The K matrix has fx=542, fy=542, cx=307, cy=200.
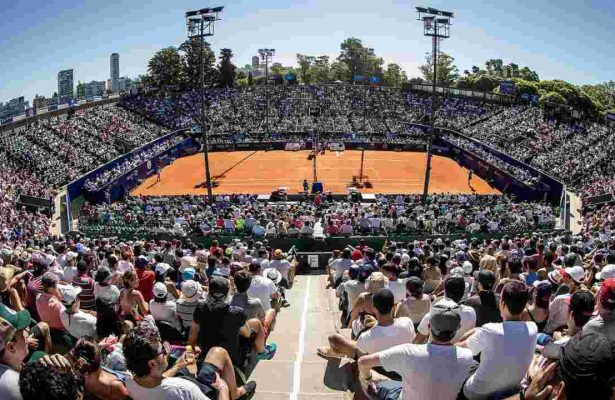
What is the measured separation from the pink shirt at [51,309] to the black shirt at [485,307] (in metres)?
5.90

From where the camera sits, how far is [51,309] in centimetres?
795

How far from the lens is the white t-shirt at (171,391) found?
429cm

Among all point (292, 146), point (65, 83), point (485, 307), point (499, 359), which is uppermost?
point (65, 83)

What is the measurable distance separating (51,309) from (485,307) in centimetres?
624

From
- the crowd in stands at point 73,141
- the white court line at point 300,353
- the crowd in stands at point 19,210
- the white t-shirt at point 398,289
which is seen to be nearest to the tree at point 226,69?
the crowd in stands at point 73,141

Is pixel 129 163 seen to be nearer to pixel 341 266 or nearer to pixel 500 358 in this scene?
pixel 341 266

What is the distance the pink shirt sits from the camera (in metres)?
7.95

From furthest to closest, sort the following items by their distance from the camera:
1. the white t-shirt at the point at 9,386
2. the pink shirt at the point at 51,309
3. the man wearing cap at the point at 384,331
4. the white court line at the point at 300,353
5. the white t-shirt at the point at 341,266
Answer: the white t-shirt at the point at 341,266 < the pink shirt at the point at 51,309 < the white court line at the point at 300,353 < the man wearing cap at the point at 384,331 < the white t-shirt at the point at 9,386

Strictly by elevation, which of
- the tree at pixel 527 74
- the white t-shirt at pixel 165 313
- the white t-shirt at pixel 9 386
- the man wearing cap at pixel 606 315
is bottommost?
the white t-shirt at pixel 165 313

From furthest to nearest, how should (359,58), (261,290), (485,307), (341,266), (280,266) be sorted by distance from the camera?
1. (359,58)
2. (280,266)
3. (341,266)
4. (261,290)
5. (485,307)

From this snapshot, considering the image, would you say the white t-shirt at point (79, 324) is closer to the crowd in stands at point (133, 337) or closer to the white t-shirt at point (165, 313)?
the crowd in stands at point (133, 337)

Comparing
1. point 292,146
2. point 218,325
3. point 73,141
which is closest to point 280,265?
point 218,325

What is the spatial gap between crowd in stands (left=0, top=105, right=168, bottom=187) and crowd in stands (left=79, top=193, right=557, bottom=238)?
11458mm

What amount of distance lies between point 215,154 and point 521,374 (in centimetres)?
6224
